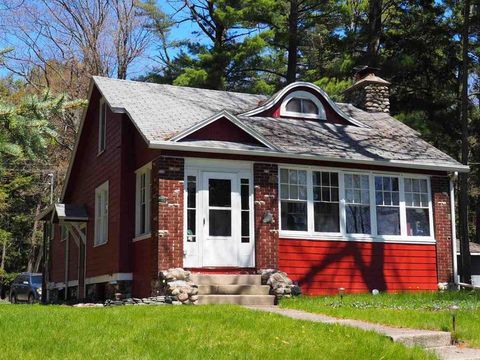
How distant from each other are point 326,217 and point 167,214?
13.3ft

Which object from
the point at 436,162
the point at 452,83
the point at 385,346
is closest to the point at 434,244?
the point at 436,162

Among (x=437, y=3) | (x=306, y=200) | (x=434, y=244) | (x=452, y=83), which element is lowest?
(x=434, y=244)

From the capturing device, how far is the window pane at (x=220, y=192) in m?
13.4

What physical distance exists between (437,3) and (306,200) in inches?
610

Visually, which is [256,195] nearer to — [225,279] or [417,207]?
[225,279]

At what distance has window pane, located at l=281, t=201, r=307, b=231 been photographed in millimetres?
14242

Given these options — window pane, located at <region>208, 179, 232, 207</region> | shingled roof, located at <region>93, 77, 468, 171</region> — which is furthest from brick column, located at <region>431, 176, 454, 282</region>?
window pane, located at <region>208, 179, 232, 207</region>

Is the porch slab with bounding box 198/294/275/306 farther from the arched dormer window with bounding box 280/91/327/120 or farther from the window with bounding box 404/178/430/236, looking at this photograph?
the arched dormer window with bounding box 280/91/327/120

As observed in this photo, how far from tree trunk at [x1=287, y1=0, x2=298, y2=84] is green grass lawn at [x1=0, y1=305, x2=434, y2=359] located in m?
20.5

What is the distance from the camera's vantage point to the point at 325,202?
48.3 ft

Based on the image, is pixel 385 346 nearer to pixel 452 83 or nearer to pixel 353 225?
pixel 353 225

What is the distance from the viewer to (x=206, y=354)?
627 cm

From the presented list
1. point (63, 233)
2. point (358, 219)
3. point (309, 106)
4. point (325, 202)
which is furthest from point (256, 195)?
point (63, 233)

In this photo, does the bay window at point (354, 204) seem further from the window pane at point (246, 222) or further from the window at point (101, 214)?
the window at point (101, 214)
